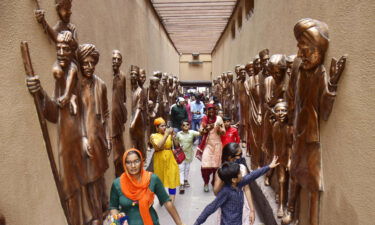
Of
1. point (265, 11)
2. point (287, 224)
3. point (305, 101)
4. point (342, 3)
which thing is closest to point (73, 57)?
point (305, 101)

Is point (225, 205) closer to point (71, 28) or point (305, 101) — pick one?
point (305, 101)

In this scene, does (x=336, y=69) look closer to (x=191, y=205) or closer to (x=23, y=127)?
(x=23, y=127)

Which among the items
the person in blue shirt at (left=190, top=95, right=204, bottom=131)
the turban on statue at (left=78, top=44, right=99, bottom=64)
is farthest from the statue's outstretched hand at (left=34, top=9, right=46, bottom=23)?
the person in blue shirt at (left=190, top=95, right=204, bottom=131)

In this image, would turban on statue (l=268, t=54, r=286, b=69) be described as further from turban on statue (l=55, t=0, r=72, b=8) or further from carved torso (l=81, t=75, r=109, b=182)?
turban on statue (l=55, t=0, r=72, b=8)

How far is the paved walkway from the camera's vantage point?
220 inches

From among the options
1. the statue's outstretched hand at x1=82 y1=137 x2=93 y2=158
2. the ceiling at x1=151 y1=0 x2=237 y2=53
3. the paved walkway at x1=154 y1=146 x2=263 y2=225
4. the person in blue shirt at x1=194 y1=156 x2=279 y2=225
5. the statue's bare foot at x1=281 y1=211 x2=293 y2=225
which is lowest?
the paved walkway at x1=154 y1=146 x2=263 y2=225

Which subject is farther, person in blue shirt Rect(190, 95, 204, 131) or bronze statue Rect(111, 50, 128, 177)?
person in blue shirt Rect(190, 95, 204, 131)

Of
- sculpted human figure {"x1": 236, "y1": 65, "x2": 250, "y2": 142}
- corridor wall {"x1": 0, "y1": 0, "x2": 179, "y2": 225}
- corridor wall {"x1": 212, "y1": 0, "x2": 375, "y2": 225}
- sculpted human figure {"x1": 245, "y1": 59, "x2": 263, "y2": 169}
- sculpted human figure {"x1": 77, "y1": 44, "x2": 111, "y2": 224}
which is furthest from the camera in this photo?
sculpted human figure {"x1": 236, "y1": 65, "x2": 250, "y2": 142}

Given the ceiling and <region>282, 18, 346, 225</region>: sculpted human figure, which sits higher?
the ceiling

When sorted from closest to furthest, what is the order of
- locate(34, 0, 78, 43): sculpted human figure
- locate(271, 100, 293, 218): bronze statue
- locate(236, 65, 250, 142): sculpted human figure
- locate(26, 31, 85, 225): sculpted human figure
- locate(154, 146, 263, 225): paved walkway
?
locate(34, 0, 78, 43): sculpted human figure, locate(26, 31, 85, 225): sculpted human figure, locate(271, 100, 293, 218): bronze statue, locate(154, 146, 263, 225): paved walkway, locate(236, 65, 250, 142): sculpted human figure

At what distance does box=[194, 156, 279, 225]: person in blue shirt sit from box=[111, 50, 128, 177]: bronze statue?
2.90m

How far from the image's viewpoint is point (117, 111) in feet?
18.6

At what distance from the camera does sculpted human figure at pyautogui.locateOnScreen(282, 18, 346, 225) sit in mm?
3010

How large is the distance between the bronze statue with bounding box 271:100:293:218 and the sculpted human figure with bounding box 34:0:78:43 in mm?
2702
